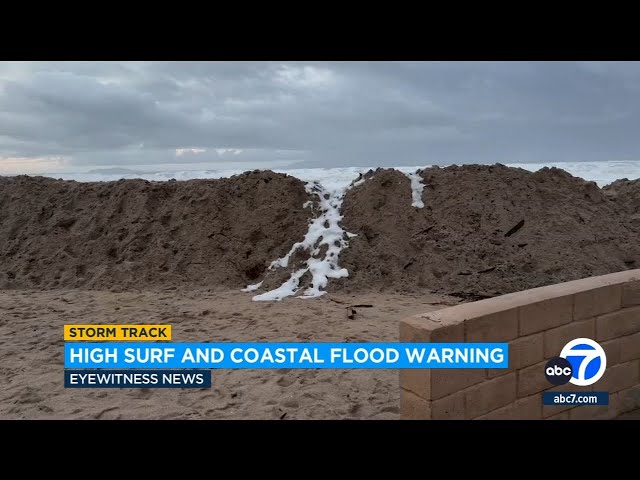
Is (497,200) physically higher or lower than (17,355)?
higher

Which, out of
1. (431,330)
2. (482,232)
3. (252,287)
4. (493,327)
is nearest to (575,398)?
(493,327)

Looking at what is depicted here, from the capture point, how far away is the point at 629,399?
421 cm

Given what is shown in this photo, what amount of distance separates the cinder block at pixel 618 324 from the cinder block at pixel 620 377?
0.96 ft

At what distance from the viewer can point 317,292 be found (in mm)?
9188

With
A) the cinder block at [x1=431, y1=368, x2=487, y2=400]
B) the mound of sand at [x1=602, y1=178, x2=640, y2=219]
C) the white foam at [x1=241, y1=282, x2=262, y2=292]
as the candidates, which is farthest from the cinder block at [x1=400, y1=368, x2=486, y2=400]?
the mound of sand at [x1=602, y1=178, x2=640, y2=219]

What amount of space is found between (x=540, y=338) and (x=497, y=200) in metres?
8.28

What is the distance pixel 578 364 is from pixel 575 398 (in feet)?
0.94

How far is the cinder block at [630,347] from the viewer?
13.6 feet

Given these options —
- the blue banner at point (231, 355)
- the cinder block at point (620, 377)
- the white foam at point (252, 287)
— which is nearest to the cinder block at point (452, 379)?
the cinder block at point (620, 377)

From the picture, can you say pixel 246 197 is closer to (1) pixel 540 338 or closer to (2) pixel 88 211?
(2) pixel 88 211

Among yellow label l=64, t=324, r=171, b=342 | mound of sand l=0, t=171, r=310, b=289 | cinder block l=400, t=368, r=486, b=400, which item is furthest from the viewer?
mound of sand l=0, t=171, r=310, b=289

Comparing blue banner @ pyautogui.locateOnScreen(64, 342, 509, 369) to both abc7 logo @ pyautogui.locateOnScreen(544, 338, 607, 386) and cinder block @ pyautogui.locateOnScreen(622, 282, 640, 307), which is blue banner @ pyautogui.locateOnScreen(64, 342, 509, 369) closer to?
abc7 logo @ pyautogui.locateOnScreen(544, 338, 607, 386)

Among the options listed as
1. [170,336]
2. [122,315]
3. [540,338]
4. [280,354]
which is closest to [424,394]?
[540,338]

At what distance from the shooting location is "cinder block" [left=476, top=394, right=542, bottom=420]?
350cm
